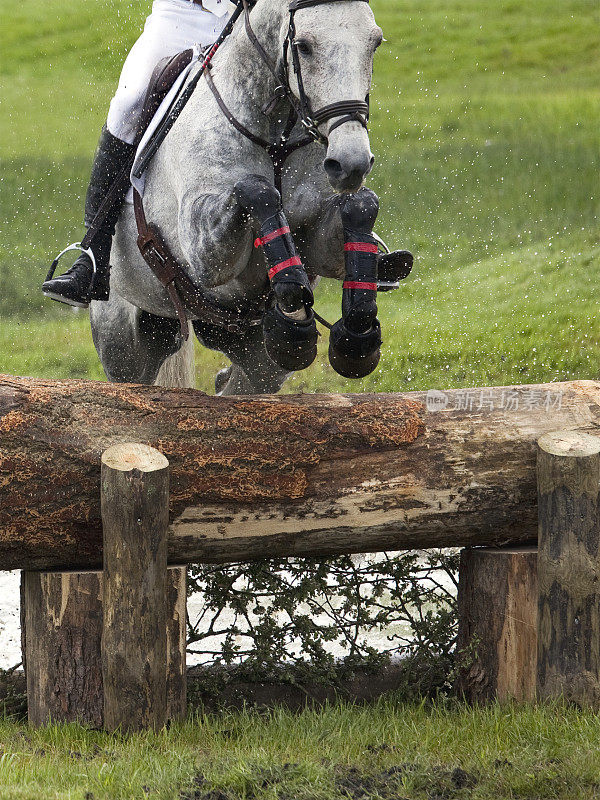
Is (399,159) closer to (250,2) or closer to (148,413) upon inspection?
(250,2)

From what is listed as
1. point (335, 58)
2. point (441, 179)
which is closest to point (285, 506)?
point (335, 58)

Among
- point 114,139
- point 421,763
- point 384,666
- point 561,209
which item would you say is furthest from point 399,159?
point 421,763

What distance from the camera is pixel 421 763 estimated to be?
2592mm

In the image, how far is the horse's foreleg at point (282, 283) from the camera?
10.1ft

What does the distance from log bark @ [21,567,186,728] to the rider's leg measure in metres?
1.72

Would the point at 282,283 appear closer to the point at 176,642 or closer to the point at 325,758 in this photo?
the point at 176,642

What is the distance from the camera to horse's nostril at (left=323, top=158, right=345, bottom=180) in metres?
2.81

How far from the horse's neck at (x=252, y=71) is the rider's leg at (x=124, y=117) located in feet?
2.40

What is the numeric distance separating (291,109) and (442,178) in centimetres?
984

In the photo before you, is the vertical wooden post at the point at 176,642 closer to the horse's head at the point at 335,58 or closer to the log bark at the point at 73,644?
the log bark at the point at 73,644

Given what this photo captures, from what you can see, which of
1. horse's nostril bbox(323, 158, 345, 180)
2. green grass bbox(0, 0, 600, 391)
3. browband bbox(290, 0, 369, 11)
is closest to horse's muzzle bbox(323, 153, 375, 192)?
horse's nostril bbox(323, 158, 345, 180)

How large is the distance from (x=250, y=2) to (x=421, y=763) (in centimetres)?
261

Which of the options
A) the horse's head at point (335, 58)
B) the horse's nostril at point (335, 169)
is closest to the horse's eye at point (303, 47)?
the horse's head at point (335, 58)

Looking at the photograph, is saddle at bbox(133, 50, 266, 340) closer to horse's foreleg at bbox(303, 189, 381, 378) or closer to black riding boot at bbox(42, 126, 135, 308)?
black riding boot at bbox(42, 126, 135, 308)
